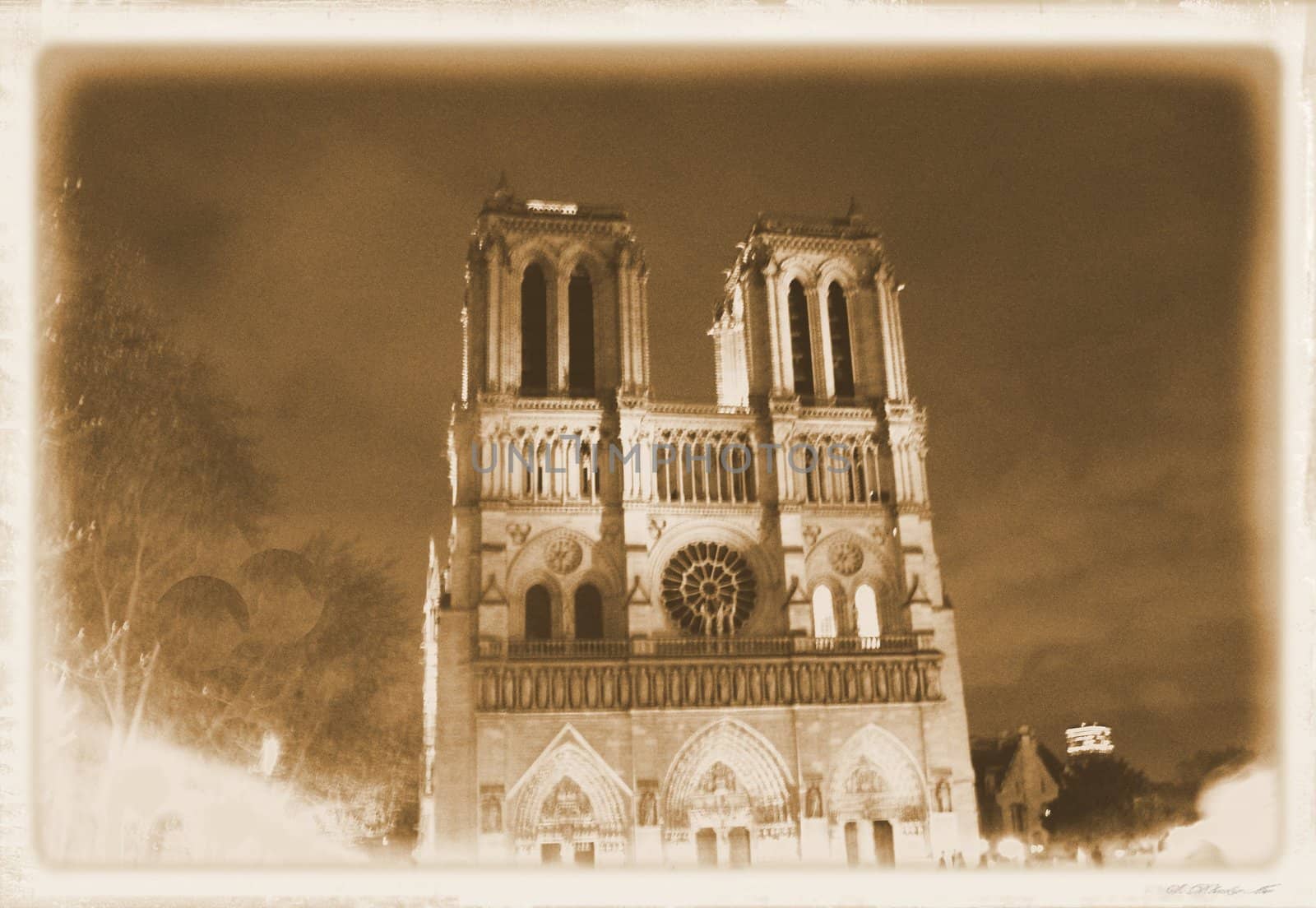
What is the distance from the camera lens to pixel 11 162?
1144 centimetres

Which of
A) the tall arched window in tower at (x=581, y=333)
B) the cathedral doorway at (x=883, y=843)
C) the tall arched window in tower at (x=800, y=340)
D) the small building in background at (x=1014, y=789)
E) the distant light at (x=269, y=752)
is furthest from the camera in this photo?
the tall arched window in tower at (x=800, y=340)

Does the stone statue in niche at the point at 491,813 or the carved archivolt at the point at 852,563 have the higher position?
the carved archivolt at the point at 852,563

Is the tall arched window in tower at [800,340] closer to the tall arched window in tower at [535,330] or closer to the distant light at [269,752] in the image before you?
the tall arched window in tower at [535,330]

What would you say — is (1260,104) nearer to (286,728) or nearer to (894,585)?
(894,585)

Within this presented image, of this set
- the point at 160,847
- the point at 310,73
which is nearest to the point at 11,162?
the point at 310,73

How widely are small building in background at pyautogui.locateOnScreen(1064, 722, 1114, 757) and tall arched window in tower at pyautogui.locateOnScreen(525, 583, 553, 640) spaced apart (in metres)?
9.52

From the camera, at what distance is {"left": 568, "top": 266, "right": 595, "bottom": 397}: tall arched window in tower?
23.5 meters

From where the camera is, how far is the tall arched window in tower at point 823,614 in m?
22.8

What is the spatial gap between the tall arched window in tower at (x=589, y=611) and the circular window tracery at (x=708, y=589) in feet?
4.11

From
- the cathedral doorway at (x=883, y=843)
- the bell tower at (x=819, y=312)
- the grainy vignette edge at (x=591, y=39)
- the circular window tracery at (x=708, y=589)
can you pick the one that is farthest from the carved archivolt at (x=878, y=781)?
the grainy vignette edge at (x=591, y=39)

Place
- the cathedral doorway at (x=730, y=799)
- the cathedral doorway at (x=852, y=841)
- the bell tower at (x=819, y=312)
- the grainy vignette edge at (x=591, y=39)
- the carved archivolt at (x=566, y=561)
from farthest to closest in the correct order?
the bell tower at (x=819, y=312) < the carved archivolt at (x=566, y=561) < the cathedral doorway at (x=852, y=841) < the cathedral doorway at (x=730, y=799) < the grainy vignette edge at (x=591, y=39)
